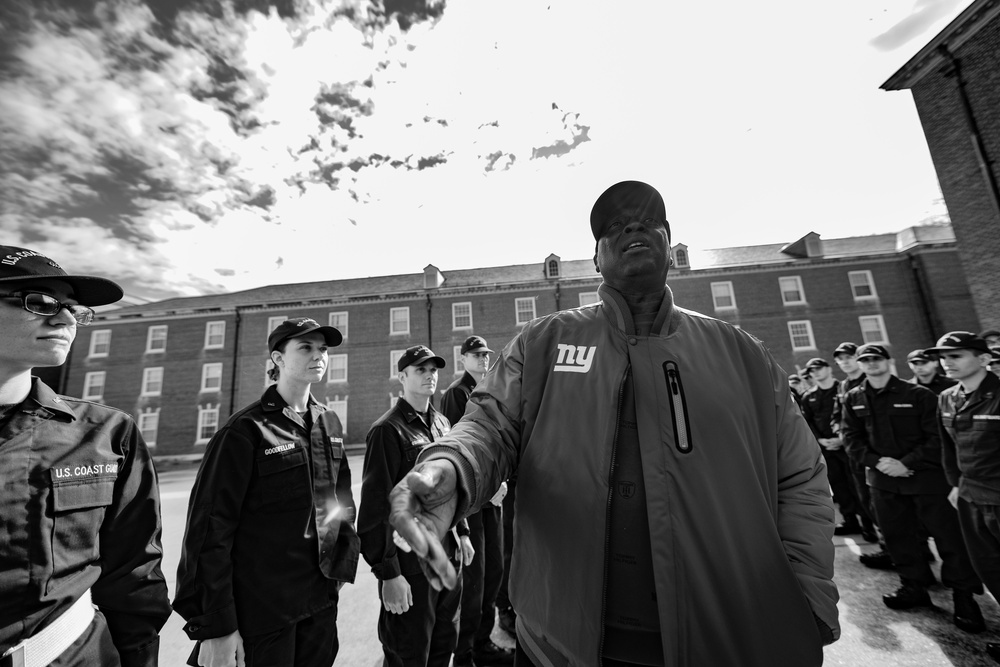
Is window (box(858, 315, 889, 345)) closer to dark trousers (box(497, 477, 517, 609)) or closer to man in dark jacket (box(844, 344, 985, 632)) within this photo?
man in dark jacket (box(844, 344, 985, 632))

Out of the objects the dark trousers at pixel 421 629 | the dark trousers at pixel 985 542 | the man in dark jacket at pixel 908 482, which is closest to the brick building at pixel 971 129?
the man in dark jacket at pixel 908 482

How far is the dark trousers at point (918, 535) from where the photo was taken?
4.10 m

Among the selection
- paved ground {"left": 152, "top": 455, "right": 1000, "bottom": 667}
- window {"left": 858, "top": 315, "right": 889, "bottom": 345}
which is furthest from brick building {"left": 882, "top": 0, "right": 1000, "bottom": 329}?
window {"left": 858, "top": 315, "right": 889, "bottom": 345}

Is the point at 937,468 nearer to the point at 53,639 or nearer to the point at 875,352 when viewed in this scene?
the point at 875,352

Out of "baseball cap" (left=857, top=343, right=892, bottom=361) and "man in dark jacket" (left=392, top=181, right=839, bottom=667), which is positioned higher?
"baseball cap" (left=857, top=343, right=892, bottom=361)

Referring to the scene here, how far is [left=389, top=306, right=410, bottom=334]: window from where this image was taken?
2745cm

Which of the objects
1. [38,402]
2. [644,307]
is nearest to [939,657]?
[644,307]

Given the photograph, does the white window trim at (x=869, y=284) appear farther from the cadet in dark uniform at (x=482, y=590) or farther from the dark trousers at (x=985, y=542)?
the cadet in dark uniform at (x=482, y=590)

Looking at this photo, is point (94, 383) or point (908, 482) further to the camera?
point (94, 383)

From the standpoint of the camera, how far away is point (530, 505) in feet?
5.05

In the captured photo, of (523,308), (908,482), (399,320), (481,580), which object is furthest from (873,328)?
(481,580)

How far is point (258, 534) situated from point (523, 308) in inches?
977

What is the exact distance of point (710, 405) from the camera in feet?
4.83

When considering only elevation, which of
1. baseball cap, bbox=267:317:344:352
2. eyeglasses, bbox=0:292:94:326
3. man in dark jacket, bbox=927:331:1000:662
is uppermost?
baseball cap, bbox=267:317:344:352
